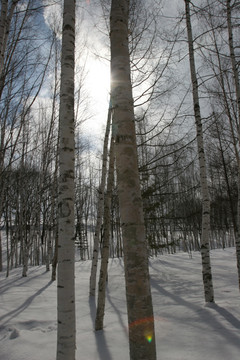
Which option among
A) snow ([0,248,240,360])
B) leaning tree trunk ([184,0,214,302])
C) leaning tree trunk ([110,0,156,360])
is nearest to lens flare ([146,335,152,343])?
leaning tree trunk ([110,0,156,360])

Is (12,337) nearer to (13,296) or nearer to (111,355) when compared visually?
(111,355)

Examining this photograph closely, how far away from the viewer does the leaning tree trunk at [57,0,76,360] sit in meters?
2.37

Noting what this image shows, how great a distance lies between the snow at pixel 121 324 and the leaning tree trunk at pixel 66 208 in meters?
1.23

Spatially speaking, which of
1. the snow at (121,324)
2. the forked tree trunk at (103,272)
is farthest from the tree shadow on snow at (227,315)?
the forked tree trunk at (103,272)

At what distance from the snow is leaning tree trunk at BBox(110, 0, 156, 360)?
1947mm

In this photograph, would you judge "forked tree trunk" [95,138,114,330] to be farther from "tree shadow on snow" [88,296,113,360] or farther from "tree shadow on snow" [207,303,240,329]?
"tree shadow on snow" [207,303,240,329]

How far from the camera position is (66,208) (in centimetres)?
263

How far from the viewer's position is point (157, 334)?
388 cm

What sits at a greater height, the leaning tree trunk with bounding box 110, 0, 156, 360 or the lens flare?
the leaning tree trunk with bounding box 110, 0, 156, 360

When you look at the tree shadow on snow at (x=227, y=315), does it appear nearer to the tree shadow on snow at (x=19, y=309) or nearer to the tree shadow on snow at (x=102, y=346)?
the tree shadow on snow at (x=102, y=346)

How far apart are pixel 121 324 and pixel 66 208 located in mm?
3148

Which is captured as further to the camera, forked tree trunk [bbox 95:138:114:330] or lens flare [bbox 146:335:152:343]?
forked tree trunk [bbox 95:138:114:330]

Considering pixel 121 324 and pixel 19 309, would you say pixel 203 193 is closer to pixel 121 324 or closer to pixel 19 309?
pixel 121 324

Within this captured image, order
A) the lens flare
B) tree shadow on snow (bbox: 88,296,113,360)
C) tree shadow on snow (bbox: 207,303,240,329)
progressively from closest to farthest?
the lens flare < tree shadow on snow (bbox: 88,296,113,360) < tree shadow on snow (bbox: 207,303,240,329)
